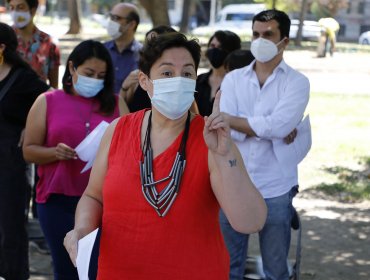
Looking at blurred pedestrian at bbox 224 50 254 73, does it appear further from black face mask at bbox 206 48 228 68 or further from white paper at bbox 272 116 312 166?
white paper at bbox 272 116 312 166

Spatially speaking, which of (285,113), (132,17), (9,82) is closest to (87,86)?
(9,82)

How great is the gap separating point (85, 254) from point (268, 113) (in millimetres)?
1967

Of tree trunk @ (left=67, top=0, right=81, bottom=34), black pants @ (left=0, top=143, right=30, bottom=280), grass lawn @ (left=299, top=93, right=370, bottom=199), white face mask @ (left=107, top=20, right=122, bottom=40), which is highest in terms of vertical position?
white face mask @ (left=107, top=20, right=122, bottom=40)

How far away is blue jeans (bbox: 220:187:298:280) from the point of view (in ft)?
14.3

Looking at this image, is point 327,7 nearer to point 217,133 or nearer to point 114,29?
point 114,29

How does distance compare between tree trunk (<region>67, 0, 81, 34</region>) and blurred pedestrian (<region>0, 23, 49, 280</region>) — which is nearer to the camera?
blurred pedestrian (<region>0, 23, 49, 280</region>)

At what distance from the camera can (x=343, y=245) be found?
717 cm

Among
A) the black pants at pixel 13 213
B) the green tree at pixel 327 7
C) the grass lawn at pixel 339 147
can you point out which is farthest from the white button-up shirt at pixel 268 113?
the green tree at pixel 327 7

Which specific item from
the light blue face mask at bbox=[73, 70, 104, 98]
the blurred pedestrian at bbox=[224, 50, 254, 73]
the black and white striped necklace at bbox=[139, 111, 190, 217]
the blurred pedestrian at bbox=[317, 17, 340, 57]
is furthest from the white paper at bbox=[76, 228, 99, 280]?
the blurred pedestrian at bbox=[317, 17, 340, 57]

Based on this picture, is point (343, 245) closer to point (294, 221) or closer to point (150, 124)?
point (294, 221)

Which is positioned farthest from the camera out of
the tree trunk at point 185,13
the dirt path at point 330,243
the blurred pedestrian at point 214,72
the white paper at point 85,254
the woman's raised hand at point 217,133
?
the tree trunk at point 185,13

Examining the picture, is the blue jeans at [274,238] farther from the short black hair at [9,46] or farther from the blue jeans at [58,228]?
the short black hair at [9,46]

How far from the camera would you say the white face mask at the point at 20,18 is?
644 centimetres

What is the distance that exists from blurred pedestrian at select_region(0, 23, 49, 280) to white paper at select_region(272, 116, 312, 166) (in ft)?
5.31
